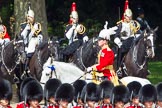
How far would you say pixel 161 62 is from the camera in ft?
89.1

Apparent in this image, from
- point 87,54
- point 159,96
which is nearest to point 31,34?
point 87,54

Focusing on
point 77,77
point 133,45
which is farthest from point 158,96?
point 133,45

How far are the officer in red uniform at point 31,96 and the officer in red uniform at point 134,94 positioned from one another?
144 cm

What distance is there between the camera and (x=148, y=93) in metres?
11.9

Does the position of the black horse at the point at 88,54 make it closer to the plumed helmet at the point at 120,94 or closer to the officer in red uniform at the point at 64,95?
the plumed helmet at the point at 120,94

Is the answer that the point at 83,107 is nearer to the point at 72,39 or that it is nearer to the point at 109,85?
the point at 109,85

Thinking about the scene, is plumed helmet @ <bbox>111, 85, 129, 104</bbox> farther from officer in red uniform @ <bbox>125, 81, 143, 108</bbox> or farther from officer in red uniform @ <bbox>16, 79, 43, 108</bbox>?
officer in red uniform @ <bbox>16, 79, 43, 108</bbox>

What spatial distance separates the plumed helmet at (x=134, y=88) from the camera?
12.3 meters

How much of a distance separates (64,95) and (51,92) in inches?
23.4

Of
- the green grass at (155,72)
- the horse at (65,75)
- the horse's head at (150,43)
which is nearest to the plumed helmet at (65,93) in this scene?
the horse at (65,75)

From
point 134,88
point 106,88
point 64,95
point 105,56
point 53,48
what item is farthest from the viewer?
point 53,48

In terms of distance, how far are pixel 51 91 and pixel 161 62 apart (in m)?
15.5

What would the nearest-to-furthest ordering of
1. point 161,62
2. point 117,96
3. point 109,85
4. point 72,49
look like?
point 117,96 → point 109,85 → point 72,49 → point 161,62

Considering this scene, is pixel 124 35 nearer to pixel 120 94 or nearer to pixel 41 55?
pixel 41 55
